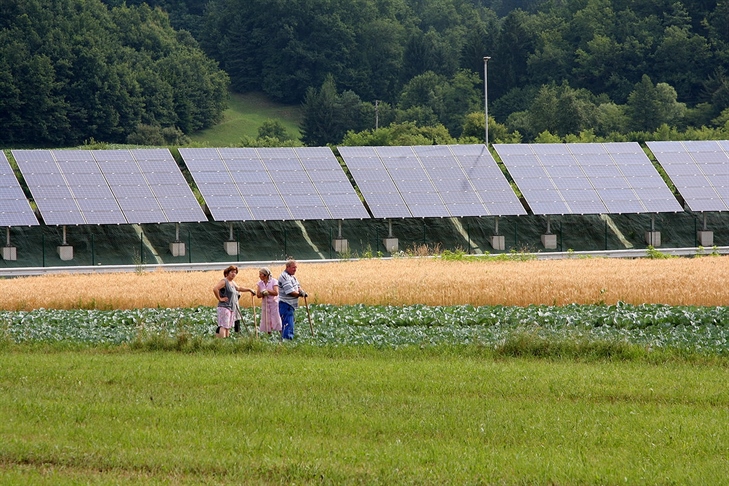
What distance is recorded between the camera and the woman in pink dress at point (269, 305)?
2203cm

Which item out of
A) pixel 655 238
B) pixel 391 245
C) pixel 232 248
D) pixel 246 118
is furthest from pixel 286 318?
pixel 246 118

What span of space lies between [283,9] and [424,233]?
89.9 metres

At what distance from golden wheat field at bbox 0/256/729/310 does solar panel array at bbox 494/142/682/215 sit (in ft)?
50.1

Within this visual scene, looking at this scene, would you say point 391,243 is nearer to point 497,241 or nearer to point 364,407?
point 497,241

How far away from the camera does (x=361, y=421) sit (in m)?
13.8

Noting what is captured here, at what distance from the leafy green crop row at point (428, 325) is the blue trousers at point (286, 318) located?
0.34 metres

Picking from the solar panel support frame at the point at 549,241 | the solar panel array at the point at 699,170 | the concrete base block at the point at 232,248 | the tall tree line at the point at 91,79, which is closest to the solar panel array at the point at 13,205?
the concrete base block at the point at 232,248

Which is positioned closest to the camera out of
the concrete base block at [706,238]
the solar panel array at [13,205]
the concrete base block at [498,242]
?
the solar panel array at [13,205]

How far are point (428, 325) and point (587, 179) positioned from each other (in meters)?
30.3

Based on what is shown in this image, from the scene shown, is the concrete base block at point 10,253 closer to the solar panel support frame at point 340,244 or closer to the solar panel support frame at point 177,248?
the solar panel support frame at point 177,248

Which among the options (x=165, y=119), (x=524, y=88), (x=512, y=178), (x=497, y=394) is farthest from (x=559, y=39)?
(x=497, y=394)

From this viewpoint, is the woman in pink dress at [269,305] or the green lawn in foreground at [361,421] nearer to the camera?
the green lawn in foreground at [361,421]

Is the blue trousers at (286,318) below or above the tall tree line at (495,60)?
below

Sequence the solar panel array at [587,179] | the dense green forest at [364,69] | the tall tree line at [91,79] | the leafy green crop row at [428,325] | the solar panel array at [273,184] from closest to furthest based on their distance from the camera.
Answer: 1. the leafy green crop row at [428,325]
2. the solar panel array at [273,184]
3. the solar panel array at [587,179]
4. the dense green forest at [364,69]
5. the tall tree line at [91,79]
